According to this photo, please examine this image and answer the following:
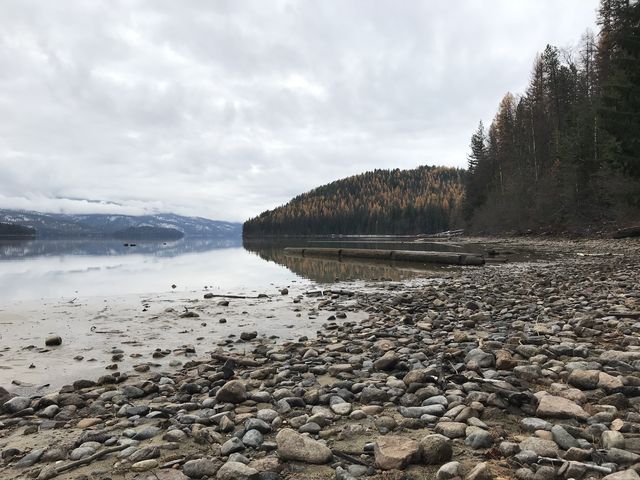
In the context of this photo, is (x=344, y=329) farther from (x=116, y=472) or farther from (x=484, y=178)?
(x=484, y=178)

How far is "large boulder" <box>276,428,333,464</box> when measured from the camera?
3053 mm

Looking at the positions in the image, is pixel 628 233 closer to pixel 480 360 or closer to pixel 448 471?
pixel 480 360

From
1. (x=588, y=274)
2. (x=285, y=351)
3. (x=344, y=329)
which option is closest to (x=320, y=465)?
(x=285, y=351)

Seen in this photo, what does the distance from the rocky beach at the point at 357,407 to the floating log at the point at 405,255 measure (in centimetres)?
1770

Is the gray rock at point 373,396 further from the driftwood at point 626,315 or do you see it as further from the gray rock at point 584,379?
the driftwood at point 626,315

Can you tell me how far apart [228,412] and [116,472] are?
3.96 feet

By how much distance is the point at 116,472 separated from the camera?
3.08 metres

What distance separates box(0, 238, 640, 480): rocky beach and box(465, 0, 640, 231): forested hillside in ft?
62.8

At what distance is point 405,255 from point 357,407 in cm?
2919

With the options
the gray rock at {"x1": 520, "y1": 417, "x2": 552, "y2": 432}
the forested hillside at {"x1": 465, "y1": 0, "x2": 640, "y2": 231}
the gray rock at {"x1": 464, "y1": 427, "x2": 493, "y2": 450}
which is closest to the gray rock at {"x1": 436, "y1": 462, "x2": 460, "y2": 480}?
the gray rock at {"x1": 464, "y1": 427, "x2": 493, "y2": 450}

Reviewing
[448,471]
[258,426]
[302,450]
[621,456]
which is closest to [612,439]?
[621,456]

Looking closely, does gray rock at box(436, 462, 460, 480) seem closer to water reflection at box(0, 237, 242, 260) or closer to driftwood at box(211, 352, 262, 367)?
driftwood at box(211, 352, 262, 367)

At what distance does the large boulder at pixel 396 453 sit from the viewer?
2840 millimetres

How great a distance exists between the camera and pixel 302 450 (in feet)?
10.2
